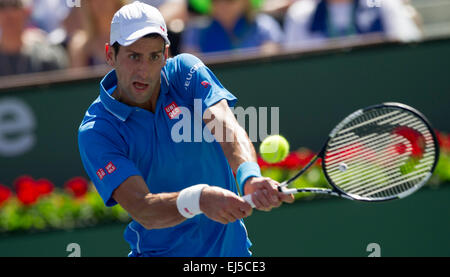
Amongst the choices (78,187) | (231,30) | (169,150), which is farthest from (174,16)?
(169,150)

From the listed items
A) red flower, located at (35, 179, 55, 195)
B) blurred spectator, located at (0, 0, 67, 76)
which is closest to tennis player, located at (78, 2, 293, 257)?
red flower, located at (35, 179, 55, 195)

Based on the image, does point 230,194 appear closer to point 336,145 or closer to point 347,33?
point 336,145

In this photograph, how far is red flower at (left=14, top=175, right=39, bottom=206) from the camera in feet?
19.5

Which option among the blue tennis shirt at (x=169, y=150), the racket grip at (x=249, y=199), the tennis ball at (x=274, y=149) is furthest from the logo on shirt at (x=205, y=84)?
the racket grip at (x=249, y=199)

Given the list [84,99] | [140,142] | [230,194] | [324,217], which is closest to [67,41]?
[84,99]

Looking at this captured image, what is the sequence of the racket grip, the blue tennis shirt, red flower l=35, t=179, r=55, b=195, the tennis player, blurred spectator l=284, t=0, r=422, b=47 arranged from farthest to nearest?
blurred spectator l=284, t=0, r=422, b=47
red flower l=35, t=179, r=55, b=195
the blue tennis shirt
the tennis player
the racket grip

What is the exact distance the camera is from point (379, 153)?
3863 mm

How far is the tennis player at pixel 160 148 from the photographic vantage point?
3398mm

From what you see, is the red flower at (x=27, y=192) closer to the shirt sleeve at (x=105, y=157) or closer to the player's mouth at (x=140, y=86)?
the shirt sleeve at (x=105, y=157)

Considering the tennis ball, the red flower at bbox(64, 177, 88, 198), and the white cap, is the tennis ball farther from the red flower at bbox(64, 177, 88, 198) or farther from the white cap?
the red flower at bbox(64, 177, 88, 198)

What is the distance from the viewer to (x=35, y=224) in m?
5.88

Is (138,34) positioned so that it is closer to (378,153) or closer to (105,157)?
(105,157)

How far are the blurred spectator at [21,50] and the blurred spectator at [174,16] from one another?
93 cm

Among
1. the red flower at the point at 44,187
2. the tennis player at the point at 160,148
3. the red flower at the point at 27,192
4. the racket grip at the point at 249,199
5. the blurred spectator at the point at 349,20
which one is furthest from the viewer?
the blurred spectator at the point at 349,20
